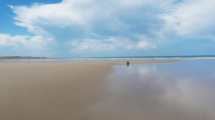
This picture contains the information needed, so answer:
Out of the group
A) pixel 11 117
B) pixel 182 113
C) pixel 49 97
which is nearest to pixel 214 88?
pixel 182 113

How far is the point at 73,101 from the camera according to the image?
845 cm

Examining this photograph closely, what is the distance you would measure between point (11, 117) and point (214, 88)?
31.8ft

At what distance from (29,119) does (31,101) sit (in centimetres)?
214

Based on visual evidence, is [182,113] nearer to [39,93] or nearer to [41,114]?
[41,114]

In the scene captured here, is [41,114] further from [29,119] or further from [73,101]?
[73,101]

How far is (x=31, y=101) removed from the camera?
827 centimetres

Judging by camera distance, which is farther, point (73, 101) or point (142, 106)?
point (73, 101)

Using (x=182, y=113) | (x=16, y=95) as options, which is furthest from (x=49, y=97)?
(x=182, y=113)

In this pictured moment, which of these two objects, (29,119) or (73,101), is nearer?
(29,119)

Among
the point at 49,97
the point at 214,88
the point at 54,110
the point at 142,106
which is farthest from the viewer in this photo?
the point at 214,88

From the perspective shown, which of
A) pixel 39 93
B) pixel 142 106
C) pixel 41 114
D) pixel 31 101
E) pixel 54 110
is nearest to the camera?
pixel 41 114

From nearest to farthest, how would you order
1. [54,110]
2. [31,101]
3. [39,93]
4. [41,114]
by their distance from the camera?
[41,114] → [54,110] → [31,101] → [39,93]

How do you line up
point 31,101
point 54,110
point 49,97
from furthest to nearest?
point 49,97, point 31,101, point 54,110

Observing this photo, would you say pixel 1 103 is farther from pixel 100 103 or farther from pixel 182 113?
pixel 182 113
